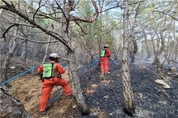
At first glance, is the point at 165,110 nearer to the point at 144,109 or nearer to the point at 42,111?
the point at 144,109

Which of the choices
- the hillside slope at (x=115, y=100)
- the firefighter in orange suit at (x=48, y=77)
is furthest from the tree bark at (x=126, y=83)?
the firefighter in orange suit at (x=48, y=77)

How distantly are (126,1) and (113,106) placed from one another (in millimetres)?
3389

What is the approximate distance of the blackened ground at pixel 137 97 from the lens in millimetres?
4676

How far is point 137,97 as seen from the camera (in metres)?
5.51

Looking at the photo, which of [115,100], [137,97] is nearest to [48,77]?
[115,100]

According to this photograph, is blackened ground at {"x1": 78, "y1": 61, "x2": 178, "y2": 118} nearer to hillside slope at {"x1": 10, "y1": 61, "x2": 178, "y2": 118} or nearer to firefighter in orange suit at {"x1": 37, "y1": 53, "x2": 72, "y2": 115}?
hillside slope at {"x1": 10, "y1": 61, "x2": 178, "y2": 118}

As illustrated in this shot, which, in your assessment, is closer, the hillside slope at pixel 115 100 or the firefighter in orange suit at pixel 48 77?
the hillside slope at pixel 115 100

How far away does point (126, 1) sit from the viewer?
4688 mm

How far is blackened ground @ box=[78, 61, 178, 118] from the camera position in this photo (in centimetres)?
468

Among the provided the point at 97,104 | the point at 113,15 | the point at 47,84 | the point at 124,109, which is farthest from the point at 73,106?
the point at 113,15

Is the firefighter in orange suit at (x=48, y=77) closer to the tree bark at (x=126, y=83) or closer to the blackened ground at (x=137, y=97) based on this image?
the blackened ground at (x=137, y=97)

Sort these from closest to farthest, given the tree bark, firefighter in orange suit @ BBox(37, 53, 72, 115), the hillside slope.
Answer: the tree bark → the hillside slope → firefighter in orange suit @ BBox(37, 53, 72, 115)

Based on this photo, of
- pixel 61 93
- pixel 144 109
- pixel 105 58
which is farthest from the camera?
pixel 105 58

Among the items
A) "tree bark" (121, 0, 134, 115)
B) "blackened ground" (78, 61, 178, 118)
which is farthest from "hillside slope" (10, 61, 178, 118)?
"tree bark" (121, 0, 134, 115)
